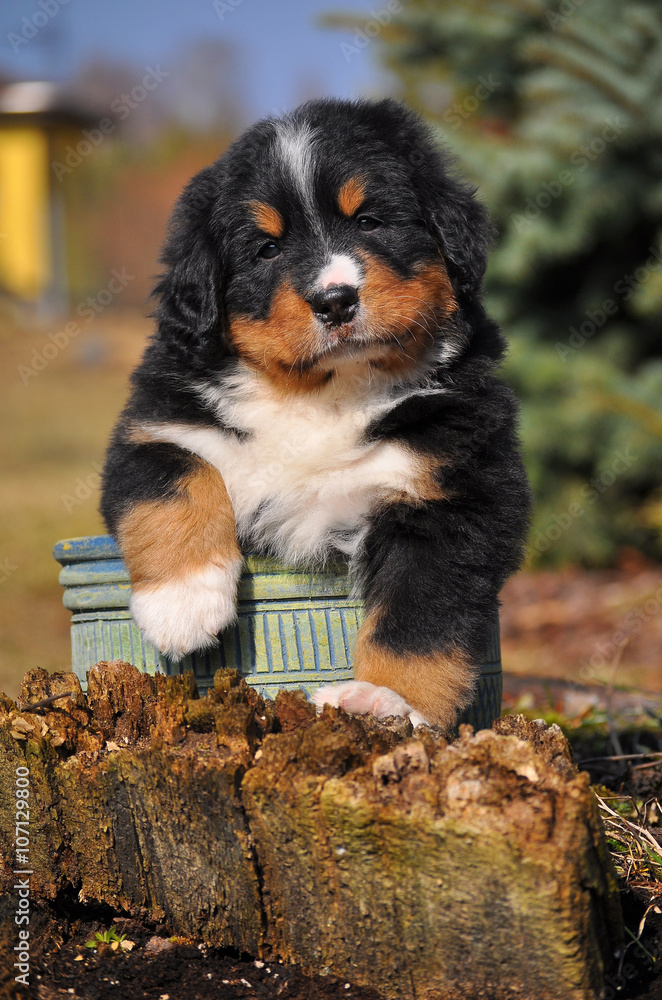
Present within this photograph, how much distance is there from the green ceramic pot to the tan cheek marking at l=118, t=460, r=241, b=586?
0.11 m

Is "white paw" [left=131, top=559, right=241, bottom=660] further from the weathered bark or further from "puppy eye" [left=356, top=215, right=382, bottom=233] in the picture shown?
"puppy eye" [left=356, top=215, right=382, bottom=233]

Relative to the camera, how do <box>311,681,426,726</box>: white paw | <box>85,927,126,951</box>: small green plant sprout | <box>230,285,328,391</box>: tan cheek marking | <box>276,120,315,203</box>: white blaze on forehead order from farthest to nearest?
<box>276,120,315,203</box>: white blaze on forehead < <box>230,285,328,391</box>: tan cheek marking < <box>311,681,426,726</box>: white paw < <box>85,927,126,951</box>: small green plant sprout

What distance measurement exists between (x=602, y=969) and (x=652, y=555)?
5.92 m

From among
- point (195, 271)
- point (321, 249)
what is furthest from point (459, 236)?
point (195, 271)

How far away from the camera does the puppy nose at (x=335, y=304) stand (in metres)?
2.35

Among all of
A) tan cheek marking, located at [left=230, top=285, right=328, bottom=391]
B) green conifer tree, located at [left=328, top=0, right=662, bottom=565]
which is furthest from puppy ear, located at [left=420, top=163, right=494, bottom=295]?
green conifer tree, located at [left=328, top=0, right=662, bottom=565]

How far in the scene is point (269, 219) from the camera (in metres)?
2.55

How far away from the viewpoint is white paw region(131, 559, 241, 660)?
225 cm

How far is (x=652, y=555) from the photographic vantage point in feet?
23.3

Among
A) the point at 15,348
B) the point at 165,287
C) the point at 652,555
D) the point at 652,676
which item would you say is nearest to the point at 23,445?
the point at 15,348

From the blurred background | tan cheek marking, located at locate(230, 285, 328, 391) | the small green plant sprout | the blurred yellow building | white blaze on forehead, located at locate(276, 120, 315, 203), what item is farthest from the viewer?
the blurred yellow building

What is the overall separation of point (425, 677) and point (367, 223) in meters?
1.21

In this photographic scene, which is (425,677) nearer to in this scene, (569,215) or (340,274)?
(340,274)

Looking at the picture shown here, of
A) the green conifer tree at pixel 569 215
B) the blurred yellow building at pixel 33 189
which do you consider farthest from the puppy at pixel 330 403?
the blurred yellow building at pixel 33 189
